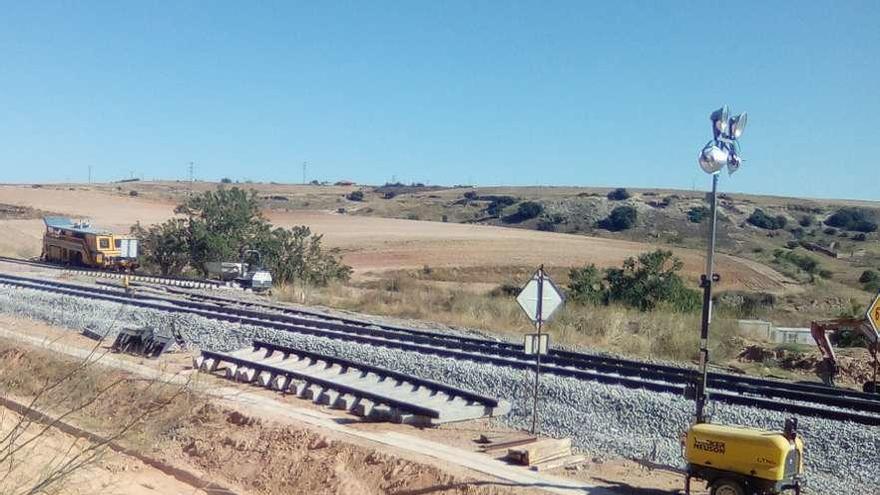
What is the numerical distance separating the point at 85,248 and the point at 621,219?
6959 centimetres

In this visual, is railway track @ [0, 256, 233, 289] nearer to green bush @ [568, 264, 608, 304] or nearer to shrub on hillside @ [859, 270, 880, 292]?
green bush @ [568, 264, 608, 304]

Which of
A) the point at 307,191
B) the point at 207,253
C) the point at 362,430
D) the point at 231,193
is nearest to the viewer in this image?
the point at 362,430

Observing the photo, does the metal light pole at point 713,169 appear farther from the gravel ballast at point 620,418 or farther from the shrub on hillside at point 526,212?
the shrub on hillside at point 526,212

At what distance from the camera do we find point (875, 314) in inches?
760

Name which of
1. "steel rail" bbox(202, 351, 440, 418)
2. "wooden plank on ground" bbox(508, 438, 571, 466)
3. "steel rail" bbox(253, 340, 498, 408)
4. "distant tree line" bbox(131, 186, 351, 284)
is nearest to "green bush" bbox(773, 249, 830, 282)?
"distant tree line" bbox(131, 186, 351, 284)

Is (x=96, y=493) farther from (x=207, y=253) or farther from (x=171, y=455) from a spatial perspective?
(x=207, y=253)

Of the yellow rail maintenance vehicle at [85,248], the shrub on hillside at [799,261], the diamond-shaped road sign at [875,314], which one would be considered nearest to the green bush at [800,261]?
the shrub on hillside at [799,261]

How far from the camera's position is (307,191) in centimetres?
18675

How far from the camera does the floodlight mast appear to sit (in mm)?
11961

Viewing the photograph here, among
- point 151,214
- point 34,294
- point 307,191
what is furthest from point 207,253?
point 307,191

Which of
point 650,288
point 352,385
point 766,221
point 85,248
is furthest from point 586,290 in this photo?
point 766,221

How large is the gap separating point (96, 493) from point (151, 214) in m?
107

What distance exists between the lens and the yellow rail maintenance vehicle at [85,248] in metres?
48.3

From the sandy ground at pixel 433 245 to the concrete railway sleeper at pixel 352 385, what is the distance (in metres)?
39.5
